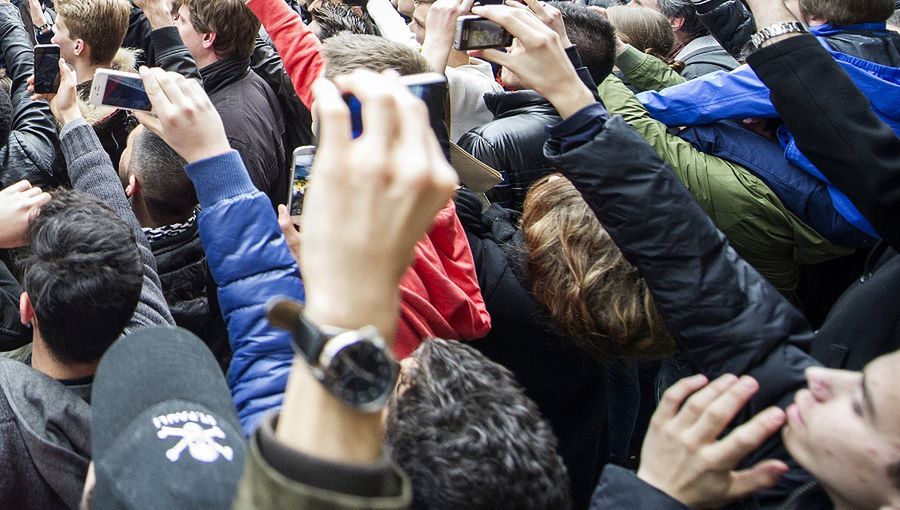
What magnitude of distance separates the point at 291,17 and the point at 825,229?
181 cm

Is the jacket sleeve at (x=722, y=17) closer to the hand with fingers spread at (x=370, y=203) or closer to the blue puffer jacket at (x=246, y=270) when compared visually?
the blue puffer jacket at (x=246, y=270)

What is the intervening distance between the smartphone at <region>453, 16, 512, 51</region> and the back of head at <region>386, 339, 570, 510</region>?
1.10 metres

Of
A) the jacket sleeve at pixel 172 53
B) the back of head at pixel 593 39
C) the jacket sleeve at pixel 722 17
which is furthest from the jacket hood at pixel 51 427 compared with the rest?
the jacket sleeve at pixel 722 17

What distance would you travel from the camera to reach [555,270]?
2.05 metres

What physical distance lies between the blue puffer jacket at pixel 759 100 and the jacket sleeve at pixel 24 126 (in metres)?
2.17

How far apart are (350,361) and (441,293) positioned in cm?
116

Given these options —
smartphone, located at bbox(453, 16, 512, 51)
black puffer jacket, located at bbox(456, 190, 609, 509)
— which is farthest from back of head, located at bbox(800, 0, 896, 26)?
black puffer jacket, located at bbox(456, 190, 609, 509)

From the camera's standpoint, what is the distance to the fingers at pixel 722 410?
4.18ft

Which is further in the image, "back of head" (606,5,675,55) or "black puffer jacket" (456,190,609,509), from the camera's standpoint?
"back of head" (606,5,675,55)

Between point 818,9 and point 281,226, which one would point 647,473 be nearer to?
point 281,226

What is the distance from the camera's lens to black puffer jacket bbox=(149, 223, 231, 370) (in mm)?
2594

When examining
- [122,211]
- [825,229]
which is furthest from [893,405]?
[122,211]

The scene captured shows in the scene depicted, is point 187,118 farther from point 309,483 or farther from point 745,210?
point 745,210

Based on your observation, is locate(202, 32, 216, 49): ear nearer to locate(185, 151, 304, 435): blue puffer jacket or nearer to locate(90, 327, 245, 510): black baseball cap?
locate(185, 151, 304, 435): blue puffer jacket
